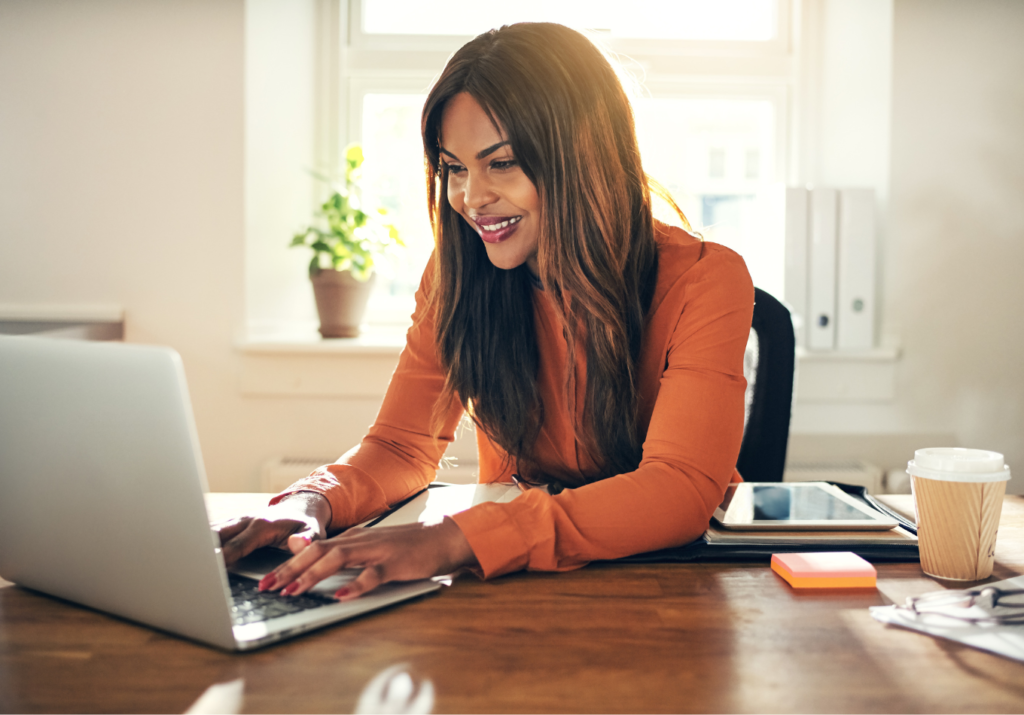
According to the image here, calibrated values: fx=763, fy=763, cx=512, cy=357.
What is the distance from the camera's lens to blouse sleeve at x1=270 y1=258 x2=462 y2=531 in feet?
3.03

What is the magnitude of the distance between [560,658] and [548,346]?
0.67 m

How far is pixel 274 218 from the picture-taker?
2.18m

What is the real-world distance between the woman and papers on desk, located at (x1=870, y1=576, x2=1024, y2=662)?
0.74 feet

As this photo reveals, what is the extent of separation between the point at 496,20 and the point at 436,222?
144 centimetres

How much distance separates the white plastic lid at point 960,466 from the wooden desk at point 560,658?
116mm

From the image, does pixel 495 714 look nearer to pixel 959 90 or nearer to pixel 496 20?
pixel 959 90

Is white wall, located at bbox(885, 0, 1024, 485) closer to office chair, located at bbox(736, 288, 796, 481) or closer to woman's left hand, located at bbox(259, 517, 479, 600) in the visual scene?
office chair, located at bbox(736, 288, 796, 481)

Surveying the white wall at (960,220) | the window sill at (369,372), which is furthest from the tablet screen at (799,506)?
the white wall at (960,220)

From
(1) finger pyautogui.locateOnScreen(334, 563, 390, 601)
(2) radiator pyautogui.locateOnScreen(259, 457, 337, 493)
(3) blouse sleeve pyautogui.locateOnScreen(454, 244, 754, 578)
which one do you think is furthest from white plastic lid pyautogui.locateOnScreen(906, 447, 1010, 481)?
(2) radiator pyautogui.locateOnScreen(259, 457, 337, 493)

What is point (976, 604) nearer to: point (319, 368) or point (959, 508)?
point (959, 508)

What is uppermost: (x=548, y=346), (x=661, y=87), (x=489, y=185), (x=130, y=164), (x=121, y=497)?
(x=661, y=87)

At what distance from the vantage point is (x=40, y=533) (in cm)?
64

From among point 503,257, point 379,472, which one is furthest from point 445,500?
point 503,257

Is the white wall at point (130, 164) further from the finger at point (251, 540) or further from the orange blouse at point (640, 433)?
the finger at point (251, 540)
